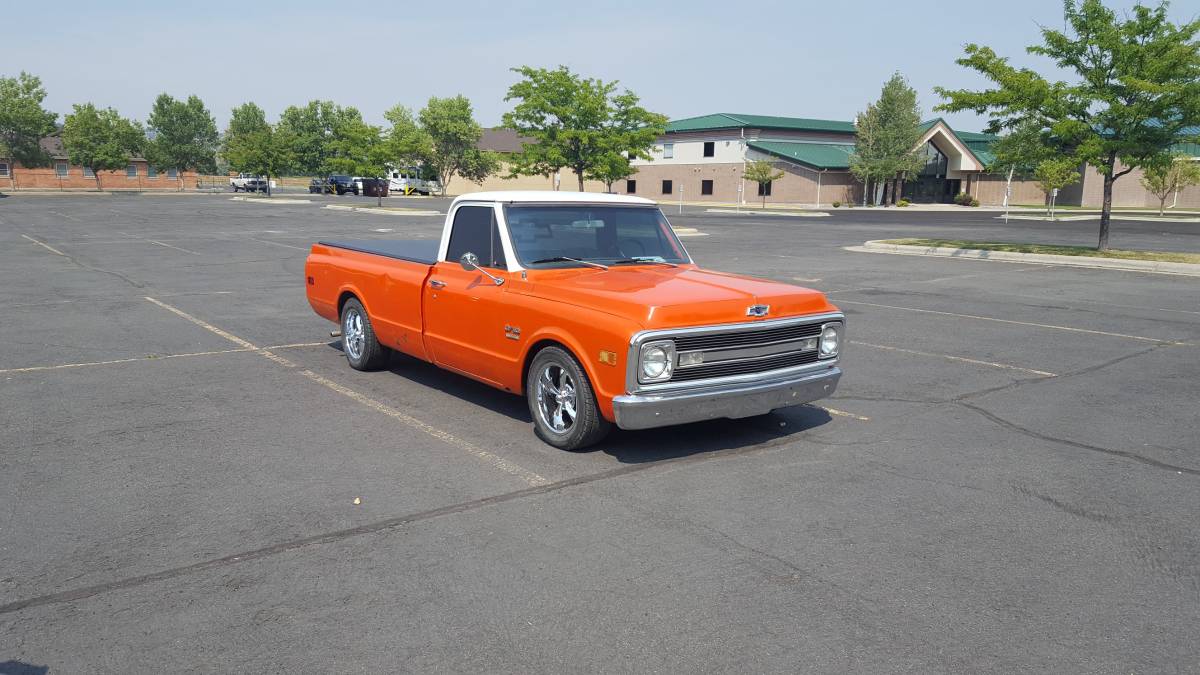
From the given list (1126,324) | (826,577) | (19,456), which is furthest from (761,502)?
(1126,324)

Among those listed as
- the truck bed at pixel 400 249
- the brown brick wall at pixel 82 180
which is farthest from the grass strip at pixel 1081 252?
the brown brick wall at pixel 82 180

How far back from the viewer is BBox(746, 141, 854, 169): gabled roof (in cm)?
6812

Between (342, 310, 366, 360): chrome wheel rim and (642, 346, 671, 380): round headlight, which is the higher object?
(642, 346, 671, 380): round headlight

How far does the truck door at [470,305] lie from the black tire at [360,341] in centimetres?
119

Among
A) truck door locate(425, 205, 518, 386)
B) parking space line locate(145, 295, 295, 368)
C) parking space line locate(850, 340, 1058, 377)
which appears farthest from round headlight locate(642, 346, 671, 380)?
parking space line locate(850, 340, 1058, 377)

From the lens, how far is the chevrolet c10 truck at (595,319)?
5824 millimetres

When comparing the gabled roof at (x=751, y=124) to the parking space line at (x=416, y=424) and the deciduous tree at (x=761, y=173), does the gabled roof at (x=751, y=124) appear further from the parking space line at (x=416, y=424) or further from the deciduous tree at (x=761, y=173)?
the parking space line at (x=416, y=424)

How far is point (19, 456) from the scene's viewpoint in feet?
19.9

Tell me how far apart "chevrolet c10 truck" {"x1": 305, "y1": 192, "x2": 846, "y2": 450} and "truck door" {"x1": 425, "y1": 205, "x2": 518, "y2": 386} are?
0.05ft

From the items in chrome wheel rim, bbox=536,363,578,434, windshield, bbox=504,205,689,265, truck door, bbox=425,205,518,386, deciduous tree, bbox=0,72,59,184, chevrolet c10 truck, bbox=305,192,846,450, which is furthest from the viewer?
deciduous tree, bbox=0,72,59,184

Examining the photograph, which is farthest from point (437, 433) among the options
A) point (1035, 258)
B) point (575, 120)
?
point (575, 120)

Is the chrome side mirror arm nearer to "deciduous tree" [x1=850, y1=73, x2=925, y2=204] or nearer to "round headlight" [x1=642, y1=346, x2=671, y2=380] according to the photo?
"round headlight" [x1=642, y1=346, x2=671, y2=380]

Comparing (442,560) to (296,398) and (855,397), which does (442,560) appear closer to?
(296,398)

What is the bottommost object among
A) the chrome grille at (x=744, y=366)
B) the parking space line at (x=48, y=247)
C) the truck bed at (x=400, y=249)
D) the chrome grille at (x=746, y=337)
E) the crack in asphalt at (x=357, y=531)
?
the crack in asphalt at (x=357, y=531)
